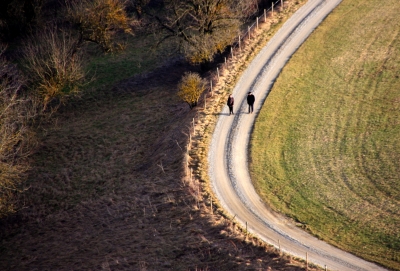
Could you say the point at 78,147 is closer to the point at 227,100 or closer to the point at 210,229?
the point at 227,100

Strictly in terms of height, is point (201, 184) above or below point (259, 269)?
above

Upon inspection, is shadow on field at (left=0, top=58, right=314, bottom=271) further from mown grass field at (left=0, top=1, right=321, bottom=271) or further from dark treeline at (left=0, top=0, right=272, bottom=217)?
dark treeline at (left=0, top=0, right=272, bottom=217)

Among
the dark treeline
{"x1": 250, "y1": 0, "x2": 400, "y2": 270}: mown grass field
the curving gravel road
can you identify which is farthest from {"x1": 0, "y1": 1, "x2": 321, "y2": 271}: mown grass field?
{"x1": 250, "y1": 0, "x2": 400, "y2": 270}: mown grass field

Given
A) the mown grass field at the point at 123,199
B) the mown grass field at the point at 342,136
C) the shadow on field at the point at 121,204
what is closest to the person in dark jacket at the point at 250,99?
the mown grass field at the point at 342,136

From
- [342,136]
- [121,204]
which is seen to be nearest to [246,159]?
[342,136]

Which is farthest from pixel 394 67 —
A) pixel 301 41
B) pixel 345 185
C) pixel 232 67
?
pixel 345 185
